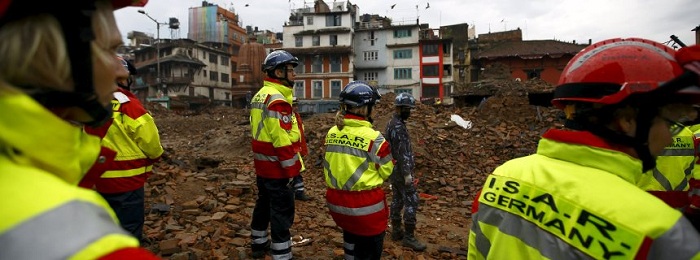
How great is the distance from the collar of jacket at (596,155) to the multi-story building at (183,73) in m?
49.1

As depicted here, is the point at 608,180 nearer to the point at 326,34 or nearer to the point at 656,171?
the point at 656,171

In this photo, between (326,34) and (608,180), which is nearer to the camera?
(608,180)

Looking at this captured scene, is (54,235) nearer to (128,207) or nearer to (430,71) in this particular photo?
(128,207)

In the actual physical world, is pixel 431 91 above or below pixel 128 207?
above

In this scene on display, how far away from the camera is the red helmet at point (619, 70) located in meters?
1.55

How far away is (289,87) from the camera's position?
5527 mm

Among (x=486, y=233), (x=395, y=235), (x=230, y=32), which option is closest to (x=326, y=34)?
(x=230, y=32)

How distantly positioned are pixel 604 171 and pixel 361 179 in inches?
109

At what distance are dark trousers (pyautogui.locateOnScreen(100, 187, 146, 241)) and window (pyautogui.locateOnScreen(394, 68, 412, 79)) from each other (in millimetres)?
47097

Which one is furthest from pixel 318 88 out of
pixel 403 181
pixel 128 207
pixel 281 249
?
pixel 128 207

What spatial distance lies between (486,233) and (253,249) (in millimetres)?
4198

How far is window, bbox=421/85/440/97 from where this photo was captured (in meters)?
48.7

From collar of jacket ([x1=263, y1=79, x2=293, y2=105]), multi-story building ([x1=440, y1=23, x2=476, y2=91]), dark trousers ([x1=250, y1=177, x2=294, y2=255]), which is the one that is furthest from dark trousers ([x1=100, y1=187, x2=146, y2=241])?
multi-story building ([x1=440, y1=23, x2=476, y2=91])

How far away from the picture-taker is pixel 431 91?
160 ft
